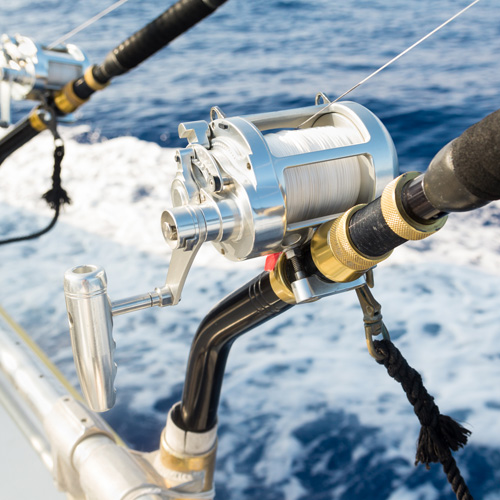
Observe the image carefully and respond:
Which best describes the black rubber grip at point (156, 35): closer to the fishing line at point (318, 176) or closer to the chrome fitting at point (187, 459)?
the fishing line at point (318, 176)

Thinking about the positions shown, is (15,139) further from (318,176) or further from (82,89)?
(318,176)

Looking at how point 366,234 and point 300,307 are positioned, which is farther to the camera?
point 300,307

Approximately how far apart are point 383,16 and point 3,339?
17.6 feet

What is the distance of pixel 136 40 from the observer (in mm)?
1252

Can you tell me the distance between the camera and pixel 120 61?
132 centimetres

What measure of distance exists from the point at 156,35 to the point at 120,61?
0.49 ft

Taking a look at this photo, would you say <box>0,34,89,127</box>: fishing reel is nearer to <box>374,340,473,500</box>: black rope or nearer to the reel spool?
the reel spool

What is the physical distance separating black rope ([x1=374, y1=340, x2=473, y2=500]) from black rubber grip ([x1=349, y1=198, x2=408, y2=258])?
0.59ft

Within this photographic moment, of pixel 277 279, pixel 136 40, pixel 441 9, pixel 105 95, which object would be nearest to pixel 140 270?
pixel 136 40

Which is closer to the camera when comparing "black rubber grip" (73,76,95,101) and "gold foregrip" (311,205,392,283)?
"gold foregrip" (311,205,392,283)

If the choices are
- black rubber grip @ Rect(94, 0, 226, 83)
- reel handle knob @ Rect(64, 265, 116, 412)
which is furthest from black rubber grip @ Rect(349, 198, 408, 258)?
black rubber grip @ Rect(94, 0, 226, 83)

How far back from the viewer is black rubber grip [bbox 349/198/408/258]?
59 centimetres

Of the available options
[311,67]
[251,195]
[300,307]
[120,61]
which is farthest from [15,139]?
[311,67]

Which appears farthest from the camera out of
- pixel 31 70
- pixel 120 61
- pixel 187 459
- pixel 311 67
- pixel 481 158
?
pixel 311 67
